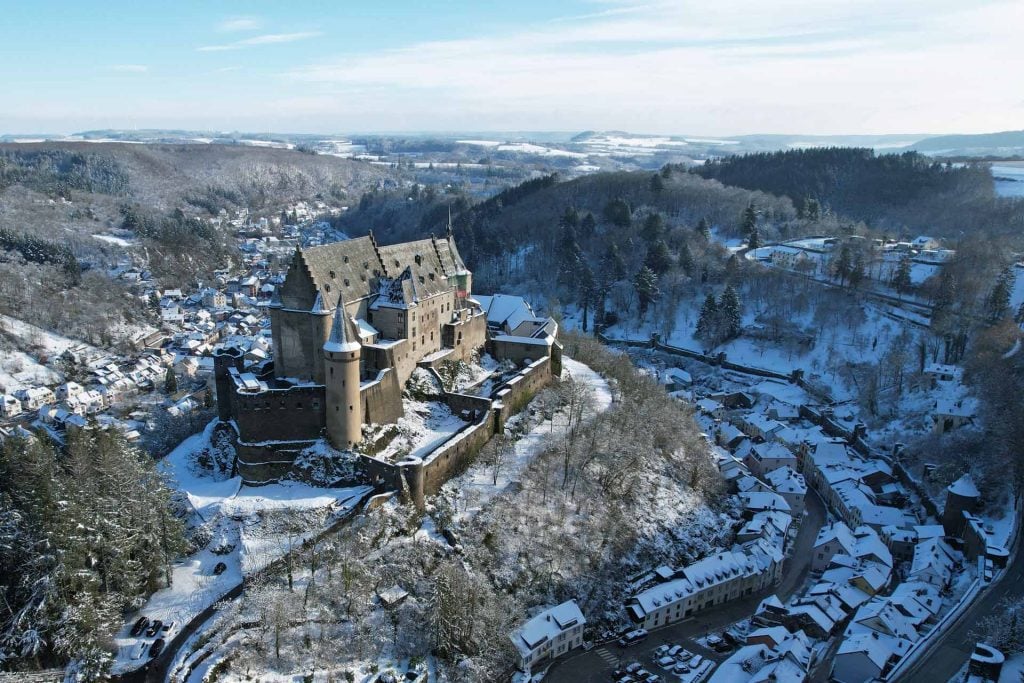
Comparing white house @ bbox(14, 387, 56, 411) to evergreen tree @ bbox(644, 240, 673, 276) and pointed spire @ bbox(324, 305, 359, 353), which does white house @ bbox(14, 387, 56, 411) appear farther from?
evergreen tree @ bbox(644, 240, 673, 276)

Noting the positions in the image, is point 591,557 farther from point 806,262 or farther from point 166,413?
point 806,262

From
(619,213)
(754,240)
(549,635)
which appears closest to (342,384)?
(549,635)

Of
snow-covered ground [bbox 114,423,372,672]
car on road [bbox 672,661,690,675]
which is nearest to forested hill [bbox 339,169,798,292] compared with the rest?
car on road [bbox 672,661,690,675]

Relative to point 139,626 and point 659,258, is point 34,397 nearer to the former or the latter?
point 139,626

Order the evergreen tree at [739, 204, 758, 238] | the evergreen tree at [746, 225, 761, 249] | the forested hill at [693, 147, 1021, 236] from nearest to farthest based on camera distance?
the evergreen tree at [746, 225, 761, 249] < the evergreen tree at [739, 204, 758, 238] < the forested hill at [693, 147, 1021, 236]

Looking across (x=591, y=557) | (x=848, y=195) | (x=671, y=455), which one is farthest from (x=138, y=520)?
(x=848, y=195)
